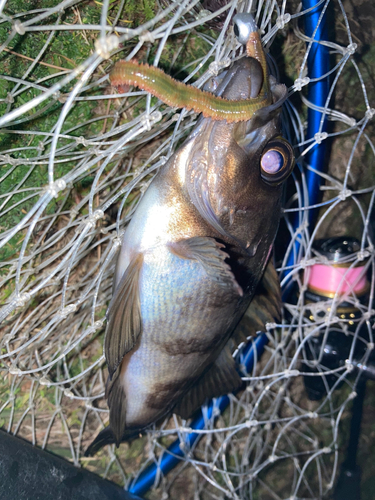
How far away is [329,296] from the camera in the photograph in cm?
258

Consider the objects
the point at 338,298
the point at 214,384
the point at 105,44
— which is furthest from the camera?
the point at 338,298

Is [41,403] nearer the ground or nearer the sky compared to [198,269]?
nearer the ground

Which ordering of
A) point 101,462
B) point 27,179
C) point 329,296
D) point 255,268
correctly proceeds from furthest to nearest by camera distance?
1. point 101,462
2. point 329,296
3. point 27,179
4. point 255,268

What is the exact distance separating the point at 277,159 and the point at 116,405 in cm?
134

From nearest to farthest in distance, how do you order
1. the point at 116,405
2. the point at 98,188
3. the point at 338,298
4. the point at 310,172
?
the point at 98,188 → the point at 116,405 → the point at 310,172 → the point at 338,298

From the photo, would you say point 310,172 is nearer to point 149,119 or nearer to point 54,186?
point 149,119

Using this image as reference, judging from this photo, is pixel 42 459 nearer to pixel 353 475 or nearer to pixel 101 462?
pixel 101 462

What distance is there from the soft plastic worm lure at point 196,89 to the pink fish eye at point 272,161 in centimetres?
18

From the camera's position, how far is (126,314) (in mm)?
1639

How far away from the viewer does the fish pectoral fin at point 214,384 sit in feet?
6.73

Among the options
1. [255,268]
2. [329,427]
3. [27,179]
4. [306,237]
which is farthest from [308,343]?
[27,179]

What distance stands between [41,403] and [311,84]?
8.28 feet

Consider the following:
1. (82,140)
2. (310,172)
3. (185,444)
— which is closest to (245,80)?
(82,140)

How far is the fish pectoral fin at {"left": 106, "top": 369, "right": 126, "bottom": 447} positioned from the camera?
191cm
